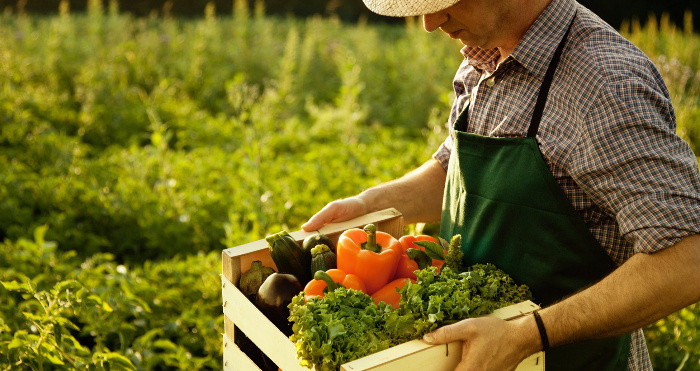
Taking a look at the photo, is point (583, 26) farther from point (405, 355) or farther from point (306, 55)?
point (306, 55)

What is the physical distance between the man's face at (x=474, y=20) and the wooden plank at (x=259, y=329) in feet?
3.04

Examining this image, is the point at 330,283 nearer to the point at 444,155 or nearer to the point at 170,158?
the point at 444,155

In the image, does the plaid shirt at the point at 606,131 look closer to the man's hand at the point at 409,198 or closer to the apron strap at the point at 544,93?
the apron strap at the point at 544,93

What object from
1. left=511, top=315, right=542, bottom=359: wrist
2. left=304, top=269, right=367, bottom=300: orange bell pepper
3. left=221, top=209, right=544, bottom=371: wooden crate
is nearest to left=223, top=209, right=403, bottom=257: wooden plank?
left=221, top=209, right=544, bottom=371: wooden crate

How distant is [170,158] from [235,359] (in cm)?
395

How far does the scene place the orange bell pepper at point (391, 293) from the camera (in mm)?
1951

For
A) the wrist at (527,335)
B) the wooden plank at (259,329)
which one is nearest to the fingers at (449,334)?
the wrist at (527,335)

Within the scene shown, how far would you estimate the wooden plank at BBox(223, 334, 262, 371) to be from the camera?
2.02 m

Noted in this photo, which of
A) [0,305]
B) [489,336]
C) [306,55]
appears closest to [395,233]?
[489,336]

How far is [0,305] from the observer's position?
9.98 feet

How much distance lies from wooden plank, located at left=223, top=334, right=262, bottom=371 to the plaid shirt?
96 centimetres

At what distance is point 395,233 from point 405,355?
2.69 feet

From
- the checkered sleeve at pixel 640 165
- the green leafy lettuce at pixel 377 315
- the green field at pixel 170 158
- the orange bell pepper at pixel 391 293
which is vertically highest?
the checkered sleeve at pixel 640 165

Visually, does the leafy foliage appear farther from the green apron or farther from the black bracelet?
the black bracelet
